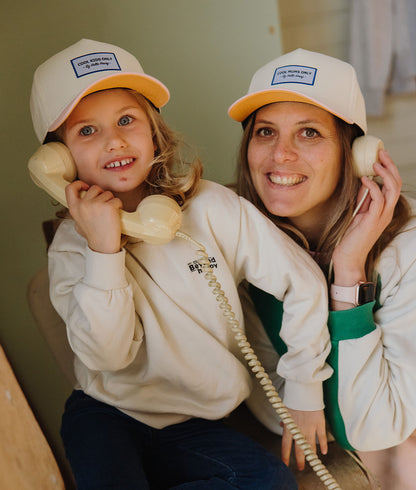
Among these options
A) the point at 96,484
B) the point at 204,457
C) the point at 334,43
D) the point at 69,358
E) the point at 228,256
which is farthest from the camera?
the point at 334,43

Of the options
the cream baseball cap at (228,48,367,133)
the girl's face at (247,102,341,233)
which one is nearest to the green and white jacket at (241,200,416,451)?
the girl's face at (247,102,341,233)

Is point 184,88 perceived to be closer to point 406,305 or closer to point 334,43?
point 406,305

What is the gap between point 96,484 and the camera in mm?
1005

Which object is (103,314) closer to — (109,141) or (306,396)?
(109,141)

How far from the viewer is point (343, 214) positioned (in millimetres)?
1316

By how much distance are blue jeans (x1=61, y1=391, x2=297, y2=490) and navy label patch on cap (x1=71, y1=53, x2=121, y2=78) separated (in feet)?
2.21

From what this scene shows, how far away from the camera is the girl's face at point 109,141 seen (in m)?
1.11

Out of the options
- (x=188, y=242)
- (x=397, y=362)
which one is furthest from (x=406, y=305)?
(x=188, y=242)

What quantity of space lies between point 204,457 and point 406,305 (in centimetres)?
52

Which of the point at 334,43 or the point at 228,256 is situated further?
the point at 334,43

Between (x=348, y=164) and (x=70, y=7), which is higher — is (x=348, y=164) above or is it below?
below

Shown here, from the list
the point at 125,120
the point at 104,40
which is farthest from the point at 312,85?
the point at 104,40

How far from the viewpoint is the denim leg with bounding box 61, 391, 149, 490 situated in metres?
1.02

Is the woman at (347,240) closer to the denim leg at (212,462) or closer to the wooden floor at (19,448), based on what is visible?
the denim leg at (212,462)
